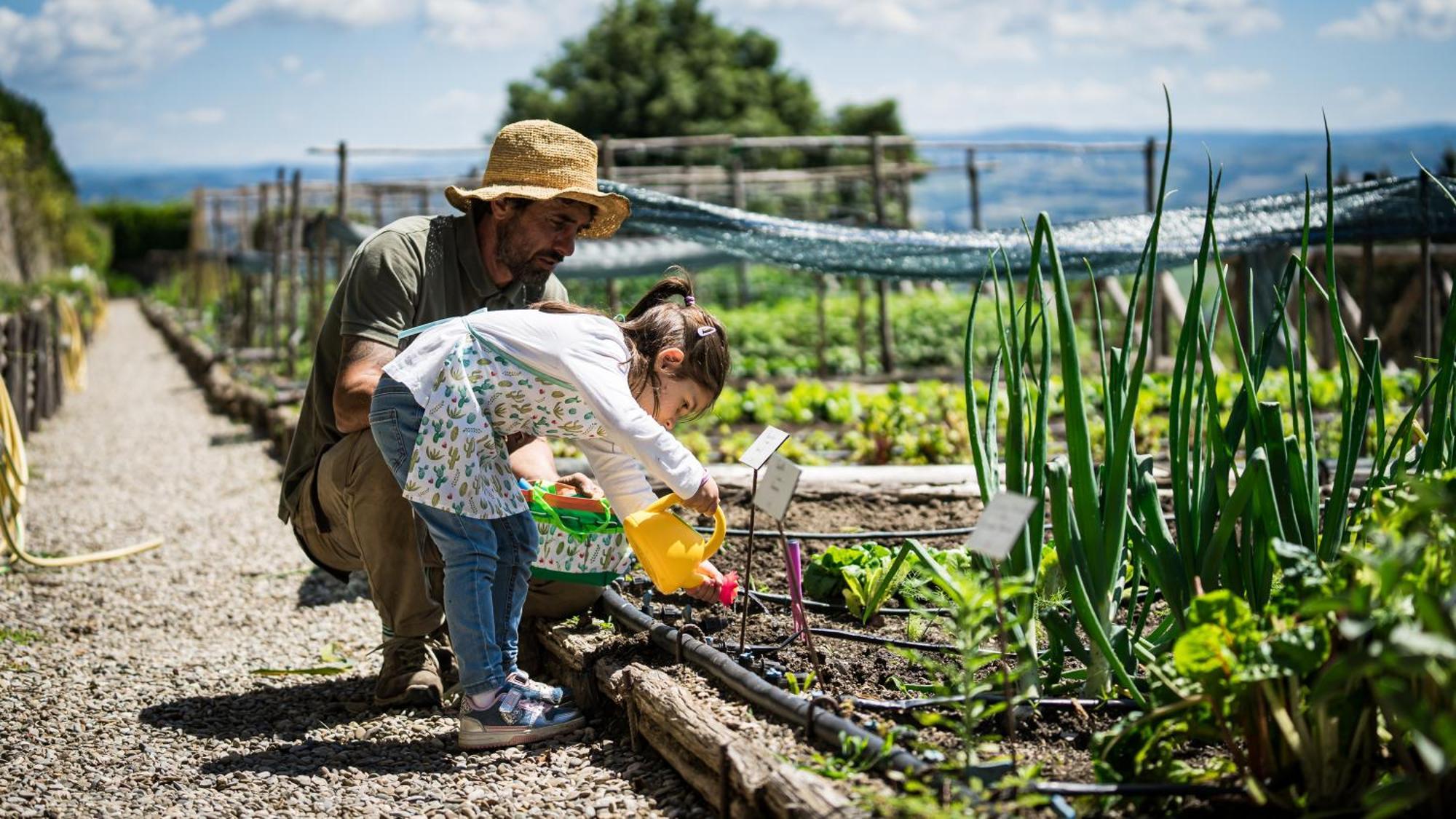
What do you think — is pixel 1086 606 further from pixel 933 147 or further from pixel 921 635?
pixel 933 147

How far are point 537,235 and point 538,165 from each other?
0.16m

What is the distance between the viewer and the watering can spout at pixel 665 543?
2139 millimetres

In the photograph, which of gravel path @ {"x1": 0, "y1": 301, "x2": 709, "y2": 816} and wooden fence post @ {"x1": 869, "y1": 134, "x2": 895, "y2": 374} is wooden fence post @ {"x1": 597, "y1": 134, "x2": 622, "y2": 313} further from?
gravel path @ {"x1": 0, "y1": 301, "x2": 709, "y2": 816}

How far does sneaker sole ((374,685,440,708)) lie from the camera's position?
258 centimetres

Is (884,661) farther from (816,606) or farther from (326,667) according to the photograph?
(326,667)

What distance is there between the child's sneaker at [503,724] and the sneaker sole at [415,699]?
0.30 meters

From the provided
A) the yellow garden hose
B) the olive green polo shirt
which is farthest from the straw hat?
the yellow garden hose

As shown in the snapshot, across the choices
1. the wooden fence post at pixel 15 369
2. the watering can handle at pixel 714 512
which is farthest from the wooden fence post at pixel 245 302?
the watering can handle at pixel 714 512

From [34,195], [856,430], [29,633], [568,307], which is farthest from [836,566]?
[34,195]

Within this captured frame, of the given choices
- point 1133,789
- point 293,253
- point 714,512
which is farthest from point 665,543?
point 293,253

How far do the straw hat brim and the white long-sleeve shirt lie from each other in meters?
0.40

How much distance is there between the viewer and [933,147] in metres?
8.65

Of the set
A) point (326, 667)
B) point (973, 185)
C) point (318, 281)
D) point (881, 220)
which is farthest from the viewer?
point (973, 185)

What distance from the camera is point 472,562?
225 centimetres
